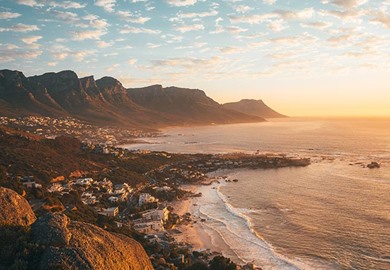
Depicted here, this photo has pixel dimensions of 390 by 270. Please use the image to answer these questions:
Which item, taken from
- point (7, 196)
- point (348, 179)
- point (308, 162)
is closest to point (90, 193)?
point (7, 196)

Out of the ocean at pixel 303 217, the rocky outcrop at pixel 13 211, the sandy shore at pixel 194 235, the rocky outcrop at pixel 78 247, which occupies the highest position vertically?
the rocky outcrop at pixel 13 211

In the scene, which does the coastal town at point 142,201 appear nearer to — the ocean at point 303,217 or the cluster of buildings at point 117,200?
the cluster of buildings at point 117,200

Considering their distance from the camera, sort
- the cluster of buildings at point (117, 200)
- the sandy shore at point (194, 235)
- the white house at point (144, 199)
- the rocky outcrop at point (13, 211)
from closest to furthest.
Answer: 1. the rocky outcrop at point (13, 211)
2. the sandy shore at point (194, 235)
3. the cluster of buildings at point (117, 200)
4. the white house at point (144, 199)

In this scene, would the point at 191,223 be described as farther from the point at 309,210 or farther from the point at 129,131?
the point at 129,131

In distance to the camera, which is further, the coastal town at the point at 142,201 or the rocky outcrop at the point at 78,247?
the coastal town at the point at 142,201

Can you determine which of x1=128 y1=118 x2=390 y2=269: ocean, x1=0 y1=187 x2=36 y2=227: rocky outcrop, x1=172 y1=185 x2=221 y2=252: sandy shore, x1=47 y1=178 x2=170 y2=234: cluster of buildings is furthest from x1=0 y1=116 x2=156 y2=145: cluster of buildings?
x1=0 y1=187 x2=36 y2=227: rocky outcrop

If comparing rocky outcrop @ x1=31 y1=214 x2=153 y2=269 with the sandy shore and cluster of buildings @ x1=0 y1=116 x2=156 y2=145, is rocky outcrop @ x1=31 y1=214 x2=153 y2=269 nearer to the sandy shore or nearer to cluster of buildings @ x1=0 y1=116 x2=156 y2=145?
the sandy shore

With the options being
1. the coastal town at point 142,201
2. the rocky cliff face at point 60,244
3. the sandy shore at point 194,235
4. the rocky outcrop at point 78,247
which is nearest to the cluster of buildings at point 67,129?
the coastal town at point 142,201

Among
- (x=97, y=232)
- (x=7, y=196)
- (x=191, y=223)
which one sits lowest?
(x=191, y=223)
